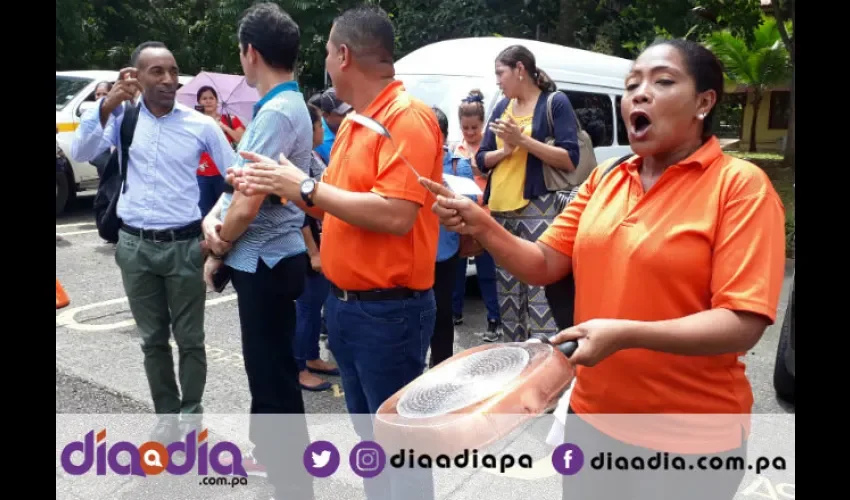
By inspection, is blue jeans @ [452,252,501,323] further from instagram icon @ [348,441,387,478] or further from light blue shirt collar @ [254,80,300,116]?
light blue shirt collar @ [254,80,300,116]

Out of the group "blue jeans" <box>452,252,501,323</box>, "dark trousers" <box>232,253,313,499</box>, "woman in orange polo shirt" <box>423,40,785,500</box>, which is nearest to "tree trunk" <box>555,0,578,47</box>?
"blue jeans" <box>452,252,501,323</box>

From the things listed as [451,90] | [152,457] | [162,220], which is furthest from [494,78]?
[152,457]

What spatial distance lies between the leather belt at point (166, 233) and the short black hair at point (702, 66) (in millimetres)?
2472

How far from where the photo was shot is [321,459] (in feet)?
11.4

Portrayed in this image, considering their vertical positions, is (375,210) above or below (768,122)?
above

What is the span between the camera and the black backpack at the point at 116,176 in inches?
138

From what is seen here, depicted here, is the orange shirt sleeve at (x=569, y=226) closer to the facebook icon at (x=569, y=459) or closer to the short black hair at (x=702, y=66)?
the short black hair at (x=702, y=66)

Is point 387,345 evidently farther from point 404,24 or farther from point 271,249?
point 404,24

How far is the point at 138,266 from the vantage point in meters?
3.45

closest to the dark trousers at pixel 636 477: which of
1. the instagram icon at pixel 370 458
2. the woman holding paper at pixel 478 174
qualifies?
the instagram icon at pixel 370 458

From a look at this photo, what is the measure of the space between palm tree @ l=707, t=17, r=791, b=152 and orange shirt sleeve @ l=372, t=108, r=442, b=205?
61.4ft

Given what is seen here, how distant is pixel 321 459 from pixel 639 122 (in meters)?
2.37

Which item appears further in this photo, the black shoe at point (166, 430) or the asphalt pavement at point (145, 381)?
the black shoe at point (166, 430)
